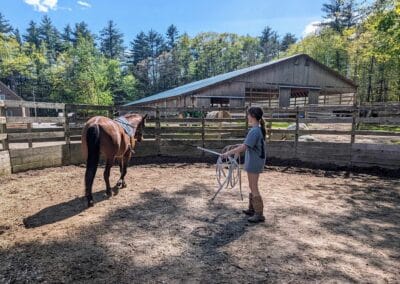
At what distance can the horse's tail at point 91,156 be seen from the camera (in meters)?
4.48

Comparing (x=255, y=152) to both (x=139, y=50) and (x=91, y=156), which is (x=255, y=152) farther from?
(x=139, y=50)

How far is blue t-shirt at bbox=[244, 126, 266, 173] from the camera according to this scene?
3814 millimetres

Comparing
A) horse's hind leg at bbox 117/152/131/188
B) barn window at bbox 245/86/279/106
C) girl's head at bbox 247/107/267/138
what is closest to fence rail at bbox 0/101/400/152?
horse's hind leg at bbox 117/152/131/188

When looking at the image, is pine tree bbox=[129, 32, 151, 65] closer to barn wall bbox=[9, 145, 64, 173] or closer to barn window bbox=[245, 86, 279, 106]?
barn window bbox=[245, 86, 279, 106]

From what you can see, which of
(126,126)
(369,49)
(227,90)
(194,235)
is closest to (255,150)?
(194,235)

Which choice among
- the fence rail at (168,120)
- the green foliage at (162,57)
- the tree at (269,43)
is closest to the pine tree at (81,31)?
the green foliage at (162,57)

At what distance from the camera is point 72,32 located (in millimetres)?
72125

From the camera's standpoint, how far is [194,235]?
3529 mm

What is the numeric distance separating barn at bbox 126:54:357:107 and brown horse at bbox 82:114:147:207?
40.1 ft

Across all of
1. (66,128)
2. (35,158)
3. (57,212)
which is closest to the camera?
(57,212)

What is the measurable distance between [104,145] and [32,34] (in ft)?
259

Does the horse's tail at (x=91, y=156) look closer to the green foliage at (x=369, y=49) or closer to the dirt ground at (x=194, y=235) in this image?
the dirt ground at (x=194, y=235)

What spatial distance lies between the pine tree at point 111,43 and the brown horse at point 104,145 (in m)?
78.1

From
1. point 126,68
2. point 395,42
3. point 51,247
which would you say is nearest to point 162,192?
point 51,247
